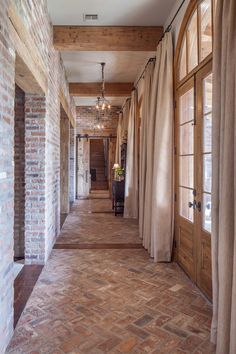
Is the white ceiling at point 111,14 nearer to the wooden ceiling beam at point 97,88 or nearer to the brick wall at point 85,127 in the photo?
the wooden ceiling beam at point 97,88

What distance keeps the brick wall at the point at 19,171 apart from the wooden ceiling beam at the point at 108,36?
3.86 ft

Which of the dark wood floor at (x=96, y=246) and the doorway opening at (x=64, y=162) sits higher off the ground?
the doorway opening at (x=64, y=162)

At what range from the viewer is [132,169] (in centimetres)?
644

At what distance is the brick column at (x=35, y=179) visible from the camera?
347 centimetres

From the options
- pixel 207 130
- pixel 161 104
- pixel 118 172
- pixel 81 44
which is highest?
pixel 81 44

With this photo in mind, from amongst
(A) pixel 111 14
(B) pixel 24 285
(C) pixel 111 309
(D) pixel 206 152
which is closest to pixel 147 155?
(D) pixel 206 152

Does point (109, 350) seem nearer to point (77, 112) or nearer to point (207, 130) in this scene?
point (207, 130)

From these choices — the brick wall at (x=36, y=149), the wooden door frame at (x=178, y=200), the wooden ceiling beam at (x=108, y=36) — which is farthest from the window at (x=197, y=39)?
the brick wall at (x=36, y=149)

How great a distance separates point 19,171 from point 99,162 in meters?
13.1

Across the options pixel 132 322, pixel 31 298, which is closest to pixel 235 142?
pixel 132 322

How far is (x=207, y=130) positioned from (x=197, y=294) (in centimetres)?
173

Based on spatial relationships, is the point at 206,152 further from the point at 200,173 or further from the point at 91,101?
the point at 91,101

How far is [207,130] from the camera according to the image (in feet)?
8.77

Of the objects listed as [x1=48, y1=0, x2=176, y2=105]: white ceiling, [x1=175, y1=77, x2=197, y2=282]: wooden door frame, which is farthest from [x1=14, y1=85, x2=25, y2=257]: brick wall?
[x1=175, y1=77, x2=197, y2=282]: wooden door frame
